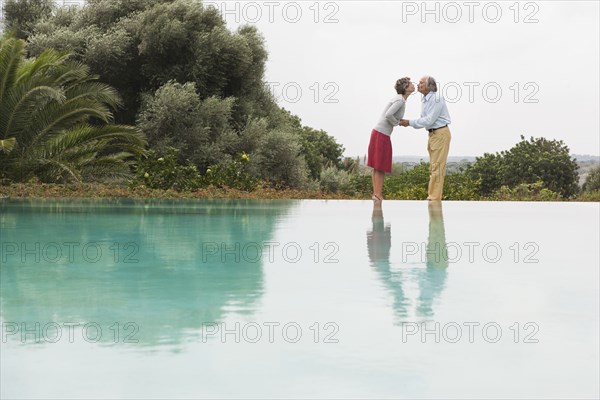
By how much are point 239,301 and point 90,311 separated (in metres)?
0.74

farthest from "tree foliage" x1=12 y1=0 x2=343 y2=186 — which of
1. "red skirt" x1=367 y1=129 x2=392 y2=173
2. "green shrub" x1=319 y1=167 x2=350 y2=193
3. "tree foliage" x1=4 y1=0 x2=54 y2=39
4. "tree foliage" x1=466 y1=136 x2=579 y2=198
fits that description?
"tree foliage" x1=466 y1=136 x2=579 y2=198

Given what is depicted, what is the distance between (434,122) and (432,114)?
0.20 m

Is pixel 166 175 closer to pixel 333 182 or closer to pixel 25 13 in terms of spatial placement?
pixel 25 13

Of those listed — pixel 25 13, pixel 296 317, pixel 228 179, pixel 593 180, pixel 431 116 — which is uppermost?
pixel 25 13

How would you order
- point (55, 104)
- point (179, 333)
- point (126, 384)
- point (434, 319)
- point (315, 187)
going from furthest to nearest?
point (315, 187) < point (55, 104) < point (434, 319) < point (179, 333) < point (126, 384)

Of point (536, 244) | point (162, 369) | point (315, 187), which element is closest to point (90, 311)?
point (162, 369)

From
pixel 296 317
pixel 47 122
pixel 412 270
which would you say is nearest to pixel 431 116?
pixel 412 270

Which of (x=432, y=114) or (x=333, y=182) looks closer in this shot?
(x=432, y=114)

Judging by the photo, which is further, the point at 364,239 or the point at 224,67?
the point at 224,67

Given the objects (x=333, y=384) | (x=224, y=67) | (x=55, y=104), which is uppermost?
(x=224, y=67)

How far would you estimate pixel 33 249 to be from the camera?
6.71 meters

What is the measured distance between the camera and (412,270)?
558 centimetres

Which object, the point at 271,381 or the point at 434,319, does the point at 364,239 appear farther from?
the point at 271,381

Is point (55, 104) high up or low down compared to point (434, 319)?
up
